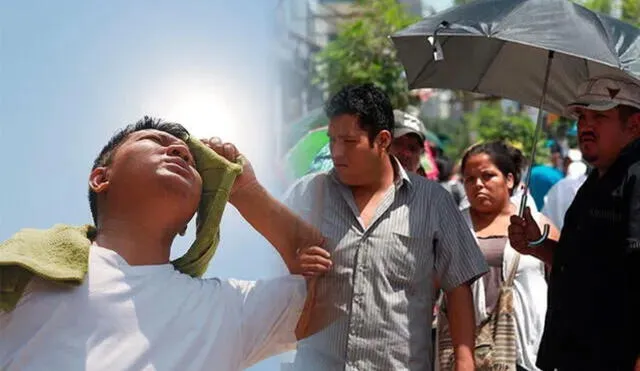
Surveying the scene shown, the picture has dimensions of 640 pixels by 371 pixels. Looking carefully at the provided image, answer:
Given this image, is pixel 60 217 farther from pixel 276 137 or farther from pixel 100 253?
pixel 276 137

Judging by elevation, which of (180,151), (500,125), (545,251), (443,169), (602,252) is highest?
(180,151)

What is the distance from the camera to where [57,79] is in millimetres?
1658

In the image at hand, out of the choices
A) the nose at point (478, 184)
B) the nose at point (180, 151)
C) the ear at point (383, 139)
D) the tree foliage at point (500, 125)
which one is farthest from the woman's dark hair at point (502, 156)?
the tree foliage at point (500, 125)

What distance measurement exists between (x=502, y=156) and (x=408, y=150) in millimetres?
424

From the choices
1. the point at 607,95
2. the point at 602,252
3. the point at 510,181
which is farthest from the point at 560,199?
the point at 602,252

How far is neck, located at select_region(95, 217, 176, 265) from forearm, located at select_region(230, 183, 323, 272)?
0.44ft

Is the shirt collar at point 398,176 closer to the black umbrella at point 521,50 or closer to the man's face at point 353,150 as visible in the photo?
the man's face at point 353,150

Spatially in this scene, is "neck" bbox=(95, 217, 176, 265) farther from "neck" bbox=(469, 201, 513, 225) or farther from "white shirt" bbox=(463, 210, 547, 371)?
"neck" bbox=(469, 201, 513, 225)

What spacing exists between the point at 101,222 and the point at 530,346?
269 centimetres

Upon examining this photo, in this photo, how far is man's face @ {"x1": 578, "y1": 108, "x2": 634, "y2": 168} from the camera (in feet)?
10.7

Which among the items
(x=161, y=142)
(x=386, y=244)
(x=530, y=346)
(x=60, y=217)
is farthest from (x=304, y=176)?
(x=530, y=346)

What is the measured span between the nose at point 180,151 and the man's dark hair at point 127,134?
0.7 inches

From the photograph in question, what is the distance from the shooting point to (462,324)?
10.3 feet

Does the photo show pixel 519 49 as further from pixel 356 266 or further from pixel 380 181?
pixel 356 266
